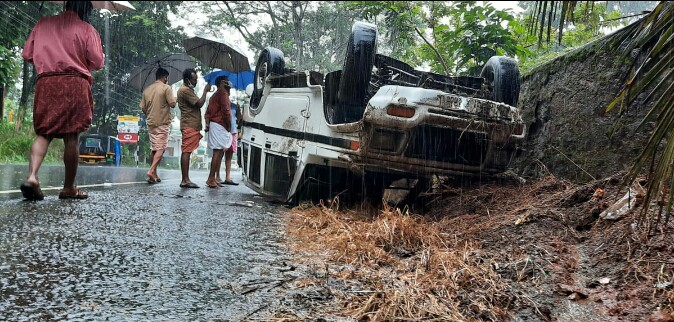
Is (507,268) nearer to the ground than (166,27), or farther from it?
nearer to the ground

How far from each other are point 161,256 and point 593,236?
2.44 m

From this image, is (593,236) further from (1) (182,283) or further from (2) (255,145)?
(2) (255,145)

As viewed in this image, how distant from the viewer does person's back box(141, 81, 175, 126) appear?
25.3ft

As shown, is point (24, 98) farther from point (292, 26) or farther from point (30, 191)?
point (30, 191)

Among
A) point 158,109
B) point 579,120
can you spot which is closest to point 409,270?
point 579,120

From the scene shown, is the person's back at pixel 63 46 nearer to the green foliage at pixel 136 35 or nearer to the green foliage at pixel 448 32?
the green foliage at pixel 448 32

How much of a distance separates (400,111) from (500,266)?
1.95 metres

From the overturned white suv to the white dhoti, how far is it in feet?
5.78

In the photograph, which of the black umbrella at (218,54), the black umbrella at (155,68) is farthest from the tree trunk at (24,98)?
the black umbrella at (218,54)

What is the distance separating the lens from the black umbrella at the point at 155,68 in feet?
36.4

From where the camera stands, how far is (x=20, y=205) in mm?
4047

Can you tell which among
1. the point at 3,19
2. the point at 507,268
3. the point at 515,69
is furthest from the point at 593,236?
the point at 3,19

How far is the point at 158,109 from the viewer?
25.5ft

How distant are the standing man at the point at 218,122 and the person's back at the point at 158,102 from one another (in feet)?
2.01
